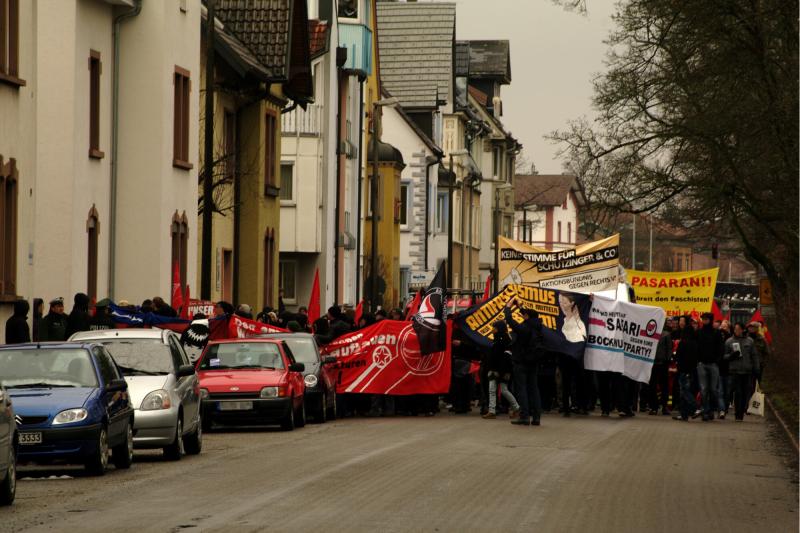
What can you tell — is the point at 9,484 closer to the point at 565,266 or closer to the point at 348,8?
the point at 565,266

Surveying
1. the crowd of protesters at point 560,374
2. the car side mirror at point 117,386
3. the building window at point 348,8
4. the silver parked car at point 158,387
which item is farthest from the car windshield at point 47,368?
the building window at point 348,8

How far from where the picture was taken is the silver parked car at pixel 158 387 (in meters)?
19.5

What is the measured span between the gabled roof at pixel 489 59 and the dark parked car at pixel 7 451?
91816 millimetres

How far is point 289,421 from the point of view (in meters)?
25.5

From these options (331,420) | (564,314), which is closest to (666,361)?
(564,314)

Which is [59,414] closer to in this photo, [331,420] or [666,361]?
[331,420]

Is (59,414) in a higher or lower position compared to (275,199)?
lower

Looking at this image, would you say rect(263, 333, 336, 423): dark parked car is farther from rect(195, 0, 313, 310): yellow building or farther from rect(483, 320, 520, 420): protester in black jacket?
rect(195, 0, 313, 310): yellow building

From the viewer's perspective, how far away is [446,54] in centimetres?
8344

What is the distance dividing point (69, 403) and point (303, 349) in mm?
11666

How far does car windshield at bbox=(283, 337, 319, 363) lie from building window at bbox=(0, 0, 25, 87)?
6112 millimetres

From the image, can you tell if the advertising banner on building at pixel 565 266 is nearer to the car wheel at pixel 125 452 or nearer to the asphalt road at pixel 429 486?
the asphalt road at pixel 429 486

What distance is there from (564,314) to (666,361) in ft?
7.52

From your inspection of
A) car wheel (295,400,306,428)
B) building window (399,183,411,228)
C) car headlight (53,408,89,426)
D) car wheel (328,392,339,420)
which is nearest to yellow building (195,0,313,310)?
car wheel (328,392,339,420)
